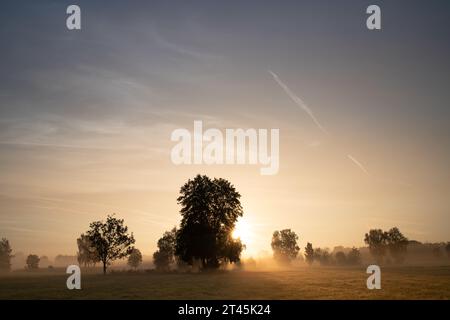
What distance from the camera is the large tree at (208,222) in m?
78.8

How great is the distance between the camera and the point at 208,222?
81.8 m

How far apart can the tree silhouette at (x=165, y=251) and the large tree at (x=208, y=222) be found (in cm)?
4254

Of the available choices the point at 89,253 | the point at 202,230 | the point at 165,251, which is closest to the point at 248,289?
the point at 202,230

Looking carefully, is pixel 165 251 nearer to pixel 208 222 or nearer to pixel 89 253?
pixel 89 253

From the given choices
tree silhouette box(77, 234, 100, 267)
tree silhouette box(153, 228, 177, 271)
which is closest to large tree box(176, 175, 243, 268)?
tree silhouette box(77, 234, 100, 267)

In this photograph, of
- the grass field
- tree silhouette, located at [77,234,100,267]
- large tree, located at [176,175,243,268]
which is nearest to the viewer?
the grass field

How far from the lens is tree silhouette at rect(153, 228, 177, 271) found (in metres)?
126

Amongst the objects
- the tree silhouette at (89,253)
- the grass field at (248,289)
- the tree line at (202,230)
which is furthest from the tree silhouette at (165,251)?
the grass field at (248,289)

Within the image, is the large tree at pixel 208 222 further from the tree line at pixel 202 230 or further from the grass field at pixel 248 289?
the grass field at pixel 248 289

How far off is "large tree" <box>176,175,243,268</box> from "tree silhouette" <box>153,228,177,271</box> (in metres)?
42.5

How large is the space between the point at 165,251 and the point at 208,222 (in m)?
52.5

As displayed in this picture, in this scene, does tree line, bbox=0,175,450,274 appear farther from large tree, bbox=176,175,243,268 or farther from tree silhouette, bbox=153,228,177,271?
tree silhouette, bbox=153,228,177,271
